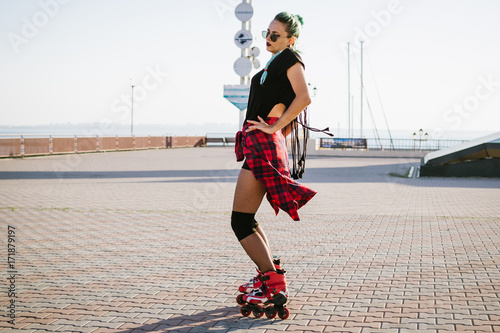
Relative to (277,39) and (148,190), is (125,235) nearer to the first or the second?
(277,39)

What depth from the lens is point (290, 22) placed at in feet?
12.2

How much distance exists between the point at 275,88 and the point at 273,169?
19.6 inches

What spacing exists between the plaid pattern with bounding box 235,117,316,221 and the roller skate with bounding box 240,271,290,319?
41cm

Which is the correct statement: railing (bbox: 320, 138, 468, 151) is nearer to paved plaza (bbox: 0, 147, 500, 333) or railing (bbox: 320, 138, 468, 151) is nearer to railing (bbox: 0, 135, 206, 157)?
railing (bbox: 0, 135, 206, 157)

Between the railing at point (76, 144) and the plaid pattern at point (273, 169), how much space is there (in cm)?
2520

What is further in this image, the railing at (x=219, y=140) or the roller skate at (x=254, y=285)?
the railing at (x=219, y=140)

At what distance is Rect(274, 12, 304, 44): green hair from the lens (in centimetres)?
372

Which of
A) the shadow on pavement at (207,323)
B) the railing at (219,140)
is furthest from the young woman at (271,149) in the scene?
the railing at (219,140)

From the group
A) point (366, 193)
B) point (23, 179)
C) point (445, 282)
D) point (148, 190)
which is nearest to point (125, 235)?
point (445, 282)

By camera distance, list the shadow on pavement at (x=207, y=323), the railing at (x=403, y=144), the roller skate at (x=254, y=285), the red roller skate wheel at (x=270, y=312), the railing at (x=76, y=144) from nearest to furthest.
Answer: the shadow on pavement at (x=207, y=323) < the red roller skate wheel at (x=270, y=312) < the roller skate at (x=254, y=285) < the railing at (x=76, y=144) < the railing at (x=403, y=144)

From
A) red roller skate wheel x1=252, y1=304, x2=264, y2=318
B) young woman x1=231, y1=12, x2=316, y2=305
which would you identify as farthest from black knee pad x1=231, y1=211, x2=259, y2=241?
red roller skate wheel x1=252, y1=304, x2=264, y2=318

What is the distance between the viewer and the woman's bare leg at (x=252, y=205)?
3.66 metres

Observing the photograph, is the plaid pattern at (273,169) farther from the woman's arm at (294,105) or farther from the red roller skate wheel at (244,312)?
the red roller skate wheel at (244,312)

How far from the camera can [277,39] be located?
3744 mm
